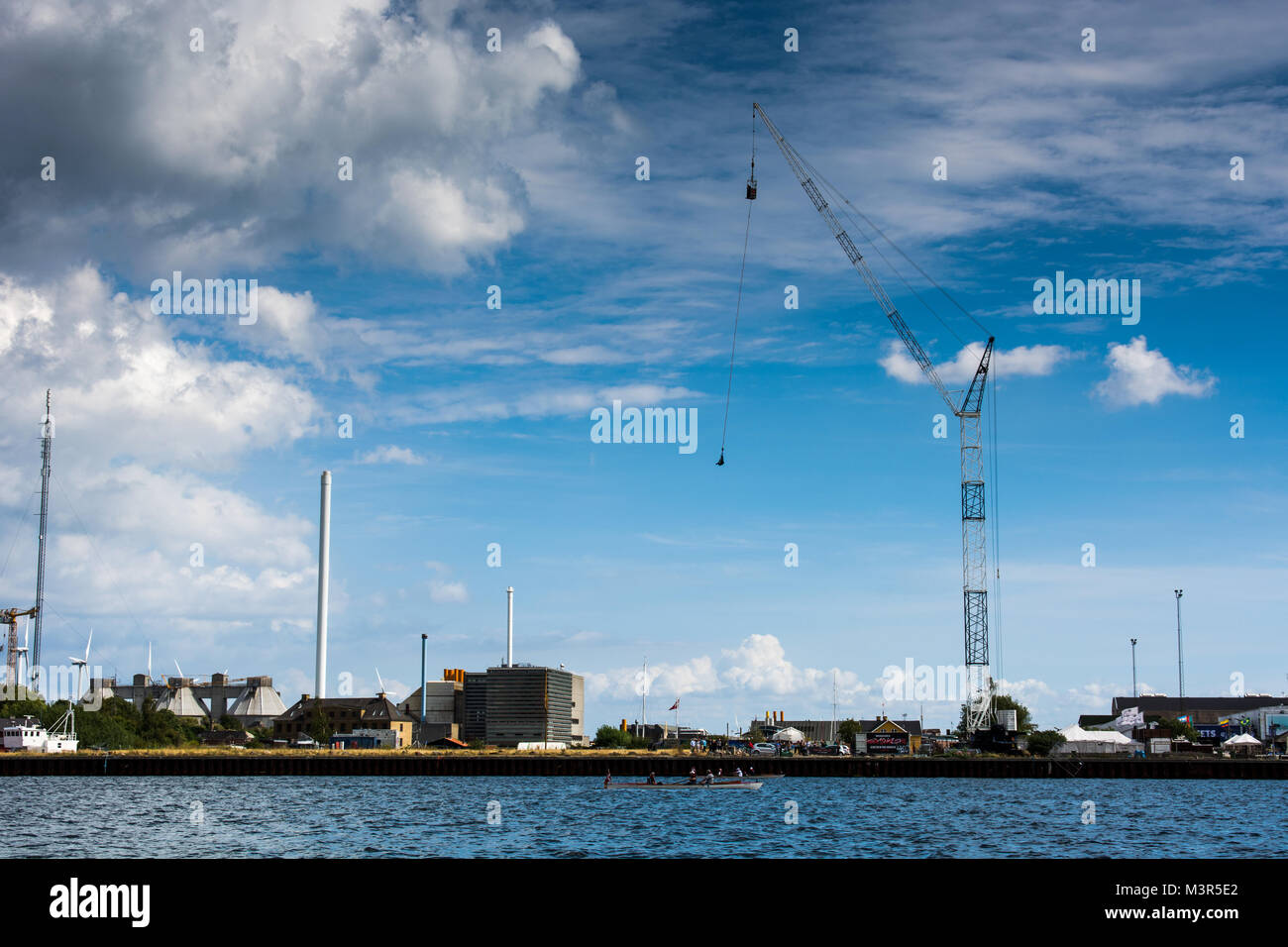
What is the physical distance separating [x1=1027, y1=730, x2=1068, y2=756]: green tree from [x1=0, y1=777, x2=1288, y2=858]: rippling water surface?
41539 millimetres

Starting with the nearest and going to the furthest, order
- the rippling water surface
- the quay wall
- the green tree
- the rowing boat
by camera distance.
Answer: the rippling water surface
the rowing boat
the quay wall
the green tree

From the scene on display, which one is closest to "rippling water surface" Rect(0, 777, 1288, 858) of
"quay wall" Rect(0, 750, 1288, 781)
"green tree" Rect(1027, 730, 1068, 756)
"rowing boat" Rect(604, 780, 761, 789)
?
"rowing boat" Rect(604, 780, 761, 789)

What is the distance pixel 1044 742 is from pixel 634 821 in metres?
116

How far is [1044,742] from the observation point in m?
174

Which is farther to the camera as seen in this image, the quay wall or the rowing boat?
the quay wall

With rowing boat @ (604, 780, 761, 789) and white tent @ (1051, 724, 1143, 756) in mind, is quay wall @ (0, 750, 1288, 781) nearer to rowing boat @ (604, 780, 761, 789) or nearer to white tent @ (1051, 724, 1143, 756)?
white tent @ (1051, 724, 1143, 756)

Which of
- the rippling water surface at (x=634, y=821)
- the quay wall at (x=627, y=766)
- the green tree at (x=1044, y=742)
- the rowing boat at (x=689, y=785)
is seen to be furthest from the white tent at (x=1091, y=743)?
the rowing boat at (x=689, y=785)

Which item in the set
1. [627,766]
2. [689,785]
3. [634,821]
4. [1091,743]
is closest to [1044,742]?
[1091,743]

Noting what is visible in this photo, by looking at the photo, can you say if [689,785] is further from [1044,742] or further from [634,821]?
[1044,742]

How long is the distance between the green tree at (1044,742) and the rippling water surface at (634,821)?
41.5 meters

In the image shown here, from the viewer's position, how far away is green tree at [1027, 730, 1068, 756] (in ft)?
569

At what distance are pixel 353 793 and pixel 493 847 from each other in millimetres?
60073
